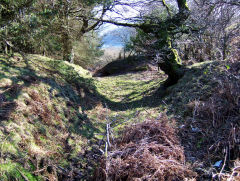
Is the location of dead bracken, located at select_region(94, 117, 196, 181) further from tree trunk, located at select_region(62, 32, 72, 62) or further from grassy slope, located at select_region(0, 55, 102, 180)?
tree trunk, located at select_region(62, 32, 72, 62)

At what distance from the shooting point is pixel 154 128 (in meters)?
3.27

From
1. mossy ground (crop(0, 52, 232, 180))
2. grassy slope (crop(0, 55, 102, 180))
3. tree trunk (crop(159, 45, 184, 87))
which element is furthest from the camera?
tree trunk (crop(159, 45, 184, 87))

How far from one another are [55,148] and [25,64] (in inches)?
127

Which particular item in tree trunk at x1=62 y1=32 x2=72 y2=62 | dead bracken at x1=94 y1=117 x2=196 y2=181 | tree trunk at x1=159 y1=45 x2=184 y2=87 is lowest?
dead bracken at x1=94 y1=117 x2=196 y2=181

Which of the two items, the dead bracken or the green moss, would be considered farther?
the dead bracken

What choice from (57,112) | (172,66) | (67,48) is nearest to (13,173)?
(57,112)

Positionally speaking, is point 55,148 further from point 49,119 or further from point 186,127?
point 186,127

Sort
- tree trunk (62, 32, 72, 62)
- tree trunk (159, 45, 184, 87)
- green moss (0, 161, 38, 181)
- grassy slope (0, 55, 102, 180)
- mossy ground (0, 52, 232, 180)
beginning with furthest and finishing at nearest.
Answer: tree trunk (62, 32, 72, 62) < tree trunk (159, 45, 184, 87) < mossy ground (0, 52, 232, 180) < grassy slope (0, 55, 102, 180) < green moss (0, 161, 38, 181)

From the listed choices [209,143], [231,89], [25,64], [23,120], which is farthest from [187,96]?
[25,64]

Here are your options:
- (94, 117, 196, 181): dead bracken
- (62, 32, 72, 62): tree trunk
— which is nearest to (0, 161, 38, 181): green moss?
(94, 117, 196, 181): dead bracken

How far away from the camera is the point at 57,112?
4.08 meters

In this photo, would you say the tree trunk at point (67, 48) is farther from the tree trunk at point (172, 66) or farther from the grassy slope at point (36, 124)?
the tree trunk at point (172, 66)

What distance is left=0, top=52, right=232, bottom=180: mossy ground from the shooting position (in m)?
2.53

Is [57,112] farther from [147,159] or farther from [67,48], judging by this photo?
[67,48]
